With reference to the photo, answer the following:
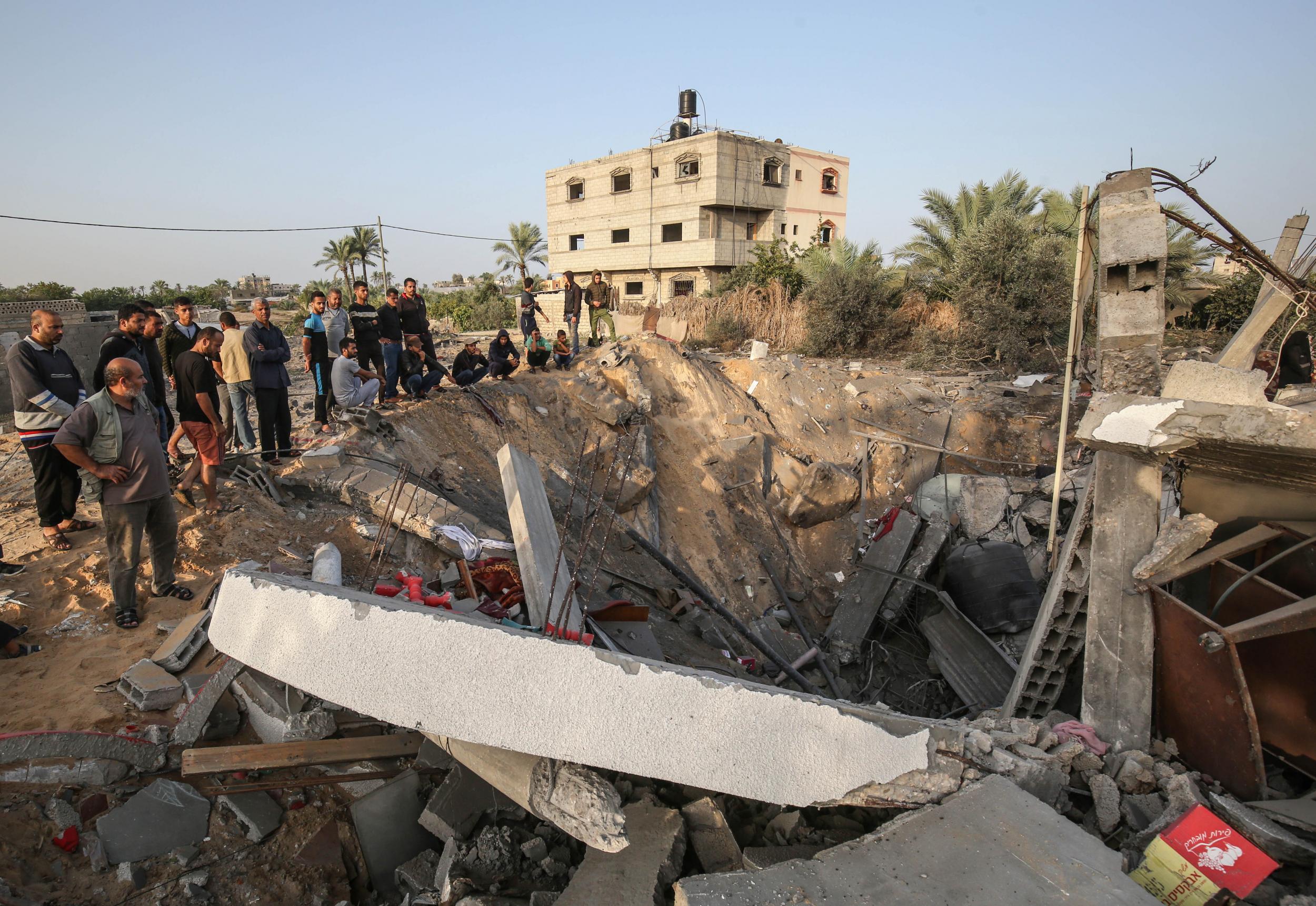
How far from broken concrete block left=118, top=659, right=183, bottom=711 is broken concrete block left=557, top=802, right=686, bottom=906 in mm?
2515

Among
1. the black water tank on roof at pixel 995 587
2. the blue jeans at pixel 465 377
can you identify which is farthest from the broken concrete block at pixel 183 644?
the black water tank on roof at pixel 995 587

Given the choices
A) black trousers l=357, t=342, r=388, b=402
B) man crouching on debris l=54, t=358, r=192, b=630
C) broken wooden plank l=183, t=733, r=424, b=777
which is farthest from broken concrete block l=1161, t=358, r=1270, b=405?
black trousers l=357, t=342, r=388, b=402

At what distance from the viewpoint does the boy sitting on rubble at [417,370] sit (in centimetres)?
→ 891

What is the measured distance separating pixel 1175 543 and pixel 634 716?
3019mm

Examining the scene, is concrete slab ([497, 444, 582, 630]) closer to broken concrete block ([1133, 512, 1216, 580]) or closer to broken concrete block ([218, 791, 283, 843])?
broken concrete block ([218, 791, 283, 843])

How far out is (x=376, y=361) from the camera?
869 centimetres

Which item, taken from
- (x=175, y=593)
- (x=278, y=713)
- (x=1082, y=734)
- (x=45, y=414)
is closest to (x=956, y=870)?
(x=1082, y=734)

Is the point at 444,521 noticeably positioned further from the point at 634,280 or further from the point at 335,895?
the point at 634,280

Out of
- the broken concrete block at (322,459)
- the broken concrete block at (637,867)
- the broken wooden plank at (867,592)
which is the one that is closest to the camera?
the broken concrete block at (637,867)

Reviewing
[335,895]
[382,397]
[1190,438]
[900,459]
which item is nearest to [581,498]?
[382,397]

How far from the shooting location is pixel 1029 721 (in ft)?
11.7

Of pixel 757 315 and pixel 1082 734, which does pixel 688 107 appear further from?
pixel 1082 734

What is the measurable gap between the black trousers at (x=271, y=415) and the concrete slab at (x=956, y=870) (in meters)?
6.02

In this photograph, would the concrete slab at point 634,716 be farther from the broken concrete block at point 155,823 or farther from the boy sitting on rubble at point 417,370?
the boy sitting on rubble at point 417,370
